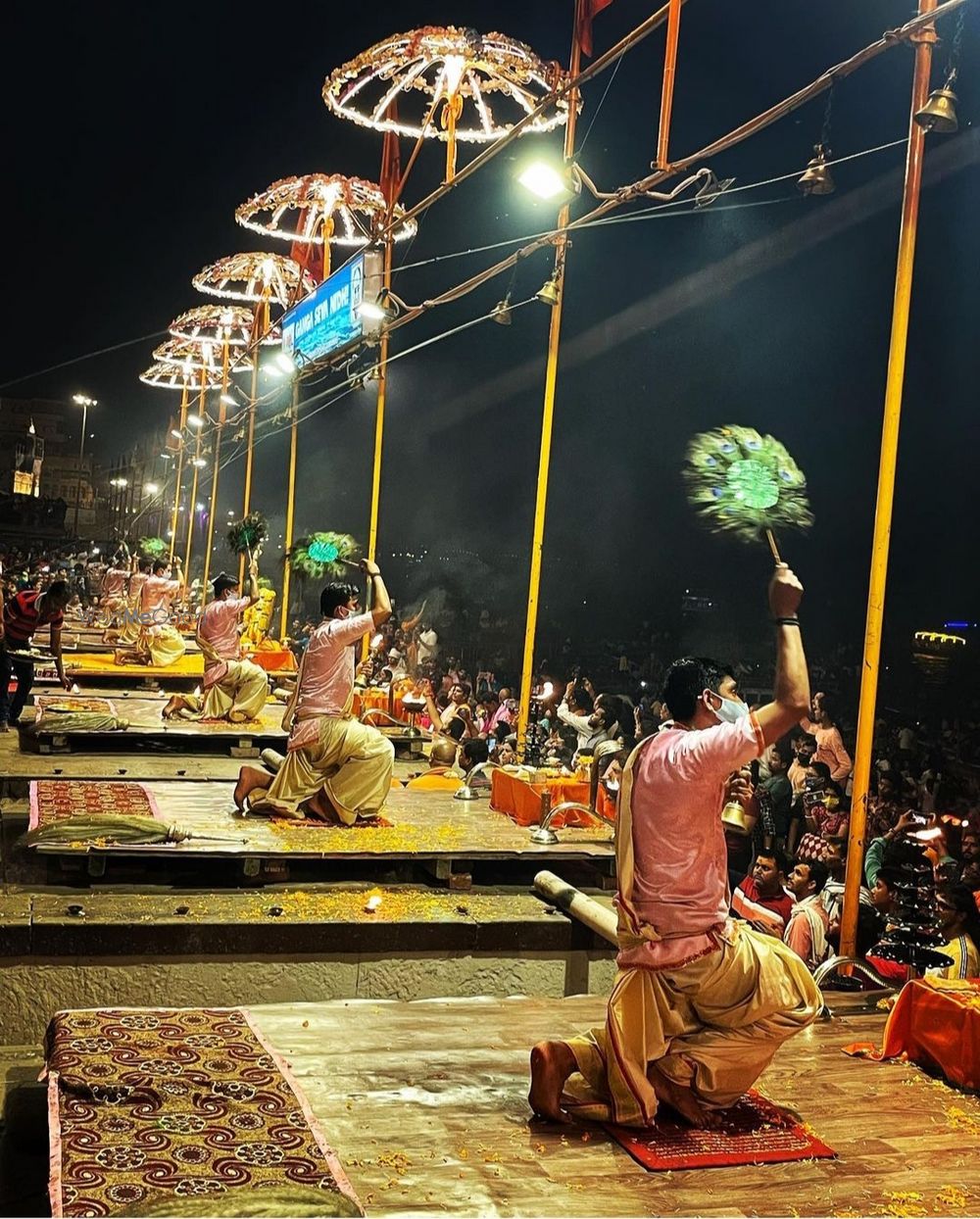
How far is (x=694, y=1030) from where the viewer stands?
5172mm

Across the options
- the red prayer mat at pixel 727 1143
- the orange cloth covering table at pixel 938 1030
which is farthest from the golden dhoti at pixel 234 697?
the red prayer mat at pixel 727 1143

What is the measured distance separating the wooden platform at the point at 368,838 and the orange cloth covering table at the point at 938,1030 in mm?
4168

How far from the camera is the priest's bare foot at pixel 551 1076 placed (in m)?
5.11

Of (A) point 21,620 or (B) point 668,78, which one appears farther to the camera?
(A) point 21,620

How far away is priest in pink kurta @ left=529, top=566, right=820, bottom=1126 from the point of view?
5074 mm

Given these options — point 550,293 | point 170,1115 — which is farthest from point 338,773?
point 170,1115

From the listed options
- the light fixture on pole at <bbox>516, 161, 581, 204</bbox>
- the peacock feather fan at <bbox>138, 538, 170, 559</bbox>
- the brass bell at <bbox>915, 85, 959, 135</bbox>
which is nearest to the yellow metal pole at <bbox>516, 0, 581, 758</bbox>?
the light fixture on pole at <bbox>516, 161, 581, 204</bbox>

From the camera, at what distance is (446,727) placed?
16078 millimetres

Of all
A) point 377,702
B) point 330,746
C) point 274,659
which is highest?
point 330,746

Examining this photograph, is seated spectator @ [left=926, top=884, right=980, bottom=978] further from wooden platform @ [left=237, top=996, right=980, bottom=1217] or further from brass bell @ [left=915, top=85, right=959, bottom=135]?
brass bell @ [left=915, top=85, right=959, bottom=135]

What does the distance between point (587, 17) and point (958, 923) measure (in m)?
9.86

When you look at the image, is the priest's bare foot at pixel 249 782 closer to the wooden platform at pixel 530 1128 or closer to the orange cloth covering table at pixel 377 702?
the wooden platform at pixel 530 1128

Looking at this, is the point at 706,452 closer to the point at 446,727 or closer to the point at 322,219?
the point at 446,727

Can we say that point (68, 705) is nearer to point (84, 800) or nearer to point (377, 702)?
point (377, 702)
